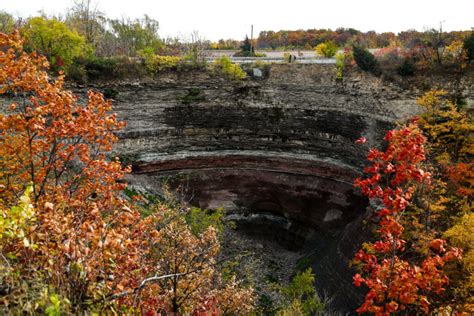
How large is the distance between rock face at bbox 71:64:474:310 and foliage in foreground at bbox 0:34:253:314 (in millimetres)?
13471

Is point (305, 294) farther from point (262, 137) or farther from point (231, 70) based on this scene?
point (231, 70)

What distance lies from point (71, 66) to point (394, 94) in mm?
19657

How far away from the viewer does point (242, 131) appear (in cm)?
2462

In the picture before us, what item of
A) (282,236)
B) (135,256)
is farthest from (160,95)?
(135,256)

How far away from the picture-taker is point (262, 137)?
2450 centimetres

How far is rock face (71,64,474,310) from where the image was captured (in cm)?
2273

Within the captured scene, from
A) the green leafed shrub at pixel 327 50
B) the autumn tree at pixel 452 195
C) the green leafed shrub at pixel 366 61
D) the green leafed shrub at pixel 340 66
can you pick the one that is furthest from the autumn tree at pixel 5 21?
the autumn tree at pixel 452 195

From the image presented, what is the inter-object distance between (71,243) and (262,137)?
20.5m

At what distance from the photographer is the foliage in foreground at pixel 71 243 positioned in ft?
12.6

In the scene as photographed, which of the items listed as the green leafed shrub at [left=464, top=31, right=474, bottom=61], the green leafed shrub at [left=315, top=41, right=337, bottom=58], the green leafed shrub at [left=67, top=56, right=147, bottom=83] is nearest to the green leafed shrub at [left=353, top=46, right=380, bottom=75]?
the green leafed shrub at [left=315, top=41, right=337, bottom=58]

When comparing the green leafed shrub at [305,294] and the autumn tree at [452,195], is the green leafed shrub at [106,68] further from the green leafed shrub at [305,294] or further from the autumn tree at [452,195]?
the autumn tree at [452,195]

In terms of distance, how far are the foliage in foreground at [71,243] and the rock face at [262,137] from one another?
13471 mm

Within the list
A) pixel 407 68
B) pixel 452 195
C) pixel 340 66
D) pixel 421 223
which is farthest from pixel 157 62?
pixel 452 195

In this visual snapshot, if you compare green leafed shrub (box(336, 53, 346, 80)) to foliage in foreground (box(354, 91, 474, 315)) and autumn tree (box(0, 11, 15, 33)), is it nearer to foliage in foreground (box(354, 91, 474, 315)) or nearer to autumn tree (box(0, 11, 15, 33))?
foliage in foreground (box(354, 91, 474, 315))
